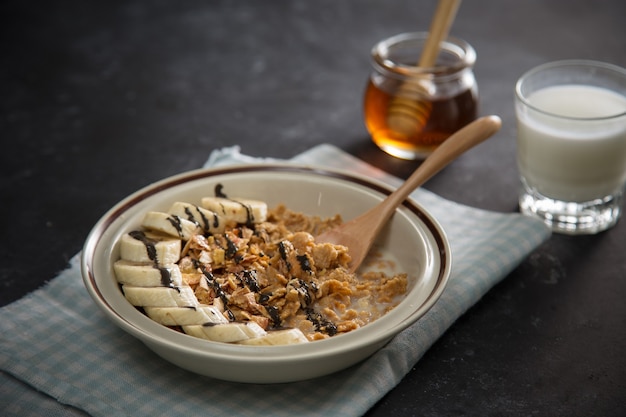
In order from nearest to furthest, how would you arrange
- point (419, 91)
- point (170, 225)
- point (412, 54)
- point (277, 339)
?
point (277, 339) < point (170, 225) < point (419, 91) < point (412, 54)

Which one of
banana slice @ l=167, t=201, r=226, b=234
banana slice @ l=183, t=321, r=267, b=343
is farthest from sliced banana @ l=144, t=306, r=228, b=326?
banana slice @ l=167, t=201, r=226, b=234

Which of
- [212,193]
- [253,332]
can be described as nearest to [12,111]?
[212,193]

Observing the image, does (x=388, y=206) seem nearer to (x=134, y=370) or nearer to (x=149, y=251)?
(x=149, y=251)

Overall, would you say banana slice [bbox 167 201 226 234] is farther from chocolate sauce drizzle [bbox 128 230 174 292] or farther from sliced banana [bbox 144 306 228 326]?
sliced banana [bbox 144 306 228 326]

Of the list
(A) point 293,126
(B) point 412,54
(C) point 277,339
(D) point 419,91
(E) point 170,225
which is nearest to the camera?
(C) point 277,339

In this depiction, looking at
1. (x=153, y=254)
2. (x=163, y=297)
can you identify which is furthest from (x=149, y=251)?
(x=163, y=297)

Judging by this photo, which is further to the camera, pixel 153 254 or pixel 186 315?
pixel 153 254

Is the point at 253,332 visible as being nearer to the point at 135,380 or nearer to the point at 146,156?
the point at 135,380

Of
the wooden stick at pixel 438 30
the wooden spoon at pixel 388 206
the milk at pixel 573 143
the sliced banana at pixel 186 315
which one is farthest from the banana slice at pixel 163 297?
the wooden stick at pixel 438 30
